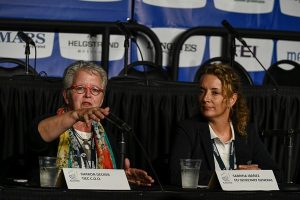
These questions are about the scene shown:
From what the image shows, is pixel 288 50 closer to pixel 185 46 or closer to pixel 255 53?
pixel 255 53

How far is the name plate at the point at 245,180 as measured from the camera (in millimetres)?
3422

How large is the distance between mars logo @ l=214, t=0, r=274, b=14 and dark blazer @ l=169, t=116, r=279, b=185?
260 centimetres

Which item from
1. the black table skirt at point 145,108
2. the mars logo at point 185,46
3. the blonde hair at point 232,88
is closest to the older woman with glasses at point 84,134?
the blonde hair at point 232,88

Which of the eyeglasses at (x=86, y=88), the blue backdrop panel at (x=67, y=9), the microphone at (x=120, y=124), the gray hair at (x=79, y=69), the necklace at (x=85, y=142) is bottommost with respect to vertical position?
the necklace at (x=85, y=142)

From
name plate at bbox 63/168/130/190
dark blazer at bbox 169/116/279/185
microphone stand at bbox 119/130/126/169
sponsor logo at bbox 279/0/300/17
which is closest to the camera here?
name plate at bbox 63/168/130/190

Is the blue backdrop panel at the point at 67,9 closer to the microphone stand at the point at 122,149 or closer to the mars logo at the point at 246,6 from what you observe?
the mars logo at the point at 246,6

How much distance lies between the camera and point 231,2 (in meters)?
7.01

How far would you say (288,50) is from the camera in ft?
23.6

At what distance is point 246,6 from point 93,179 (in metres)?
4.12

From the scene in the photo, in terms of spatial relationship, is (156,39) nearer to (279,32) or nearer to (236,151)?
(279,32)

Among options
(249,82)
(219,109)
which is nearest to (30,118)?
Answer: (219,109)

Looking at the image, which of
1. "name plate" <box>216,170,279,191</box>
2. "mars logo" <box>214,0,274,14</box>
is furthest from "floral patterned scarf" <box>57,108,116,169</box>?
"mars logo" <box>214,0,274,14</box>

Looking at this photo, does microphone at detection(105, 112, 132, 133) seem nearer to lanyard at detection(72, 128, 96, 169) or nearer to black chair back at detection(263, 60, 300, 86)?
lanyard at detection(72, 128, 96, 169)

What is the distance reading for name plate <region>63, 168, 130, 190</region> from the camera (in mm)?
3172
